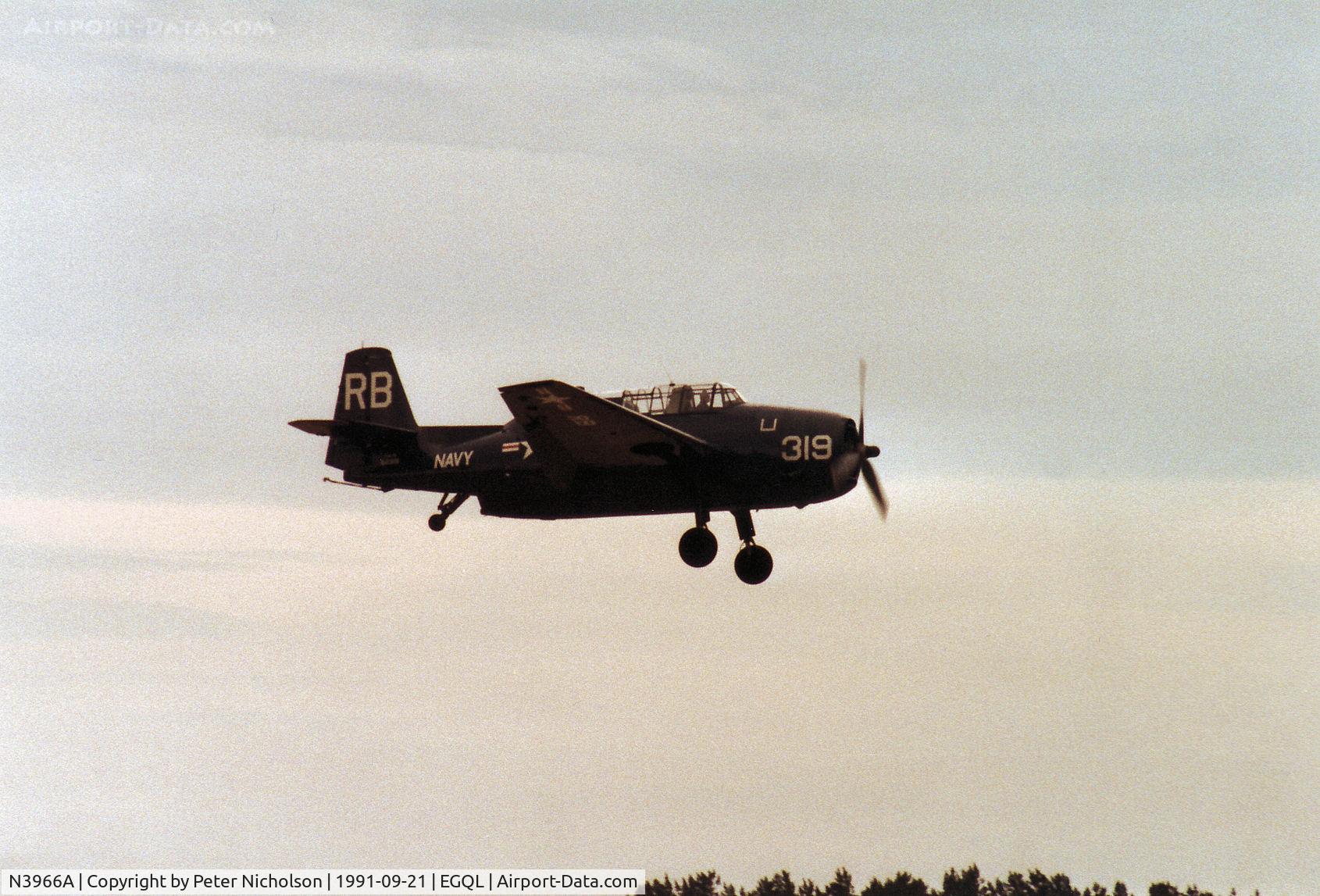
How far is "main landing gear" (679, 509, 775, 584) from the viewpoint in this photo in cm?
2891

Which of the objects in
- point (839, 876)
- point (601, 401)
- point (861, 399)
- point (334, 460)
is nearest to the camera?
point (601, 401)

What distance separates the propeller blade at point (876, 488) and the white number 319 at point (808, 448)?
5.24 ft

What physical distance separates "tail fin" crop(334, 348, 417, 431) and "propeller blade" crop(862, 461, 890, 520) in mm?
8439

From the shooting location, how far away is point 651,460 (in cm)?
2802

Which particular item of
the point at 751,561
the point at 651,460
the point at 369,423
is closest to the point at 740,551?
the point at 751,561

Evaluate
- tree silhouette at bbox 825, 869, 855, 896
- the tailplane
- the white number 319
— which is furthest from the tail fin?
tree silhouette at bbox 825, 869, 855, 896

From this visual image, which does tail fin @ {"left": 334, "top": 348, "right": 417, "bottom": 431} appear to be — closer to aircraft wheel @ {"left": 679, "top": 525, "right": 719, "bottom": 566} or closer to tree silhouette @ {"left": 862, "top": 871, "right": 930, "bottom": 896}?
aircraft wheel @ {"left": 679, "top": 525, "right": 719, "bottom": 566}

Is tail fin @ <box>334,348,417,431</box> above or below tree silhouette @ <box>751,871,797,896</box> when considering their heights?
above

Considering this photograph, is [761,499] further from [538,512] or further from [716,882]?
[716,882]

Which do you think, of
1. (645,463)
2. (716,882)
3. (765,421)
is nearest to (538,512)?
(645,463)

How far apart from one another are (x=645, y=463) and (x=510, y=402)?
8.73ft

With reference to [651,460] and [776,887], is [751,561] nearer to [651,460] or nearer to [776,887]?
[651,460]

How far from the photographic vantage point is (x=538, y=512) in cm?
2881

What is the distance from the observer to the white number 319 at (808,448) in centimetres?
2730
